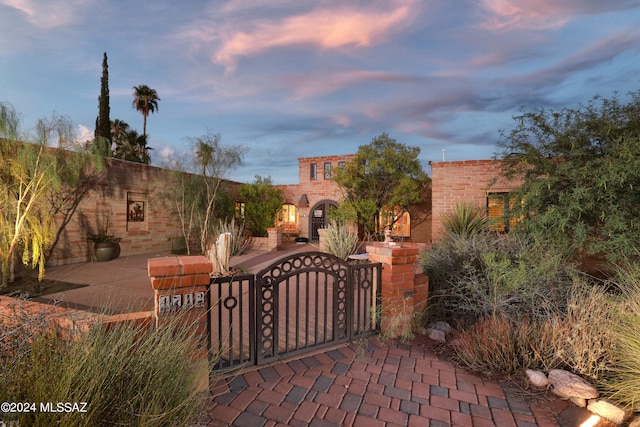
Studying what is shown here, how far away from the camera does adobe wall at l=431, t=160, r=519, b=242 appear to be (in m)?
8.48

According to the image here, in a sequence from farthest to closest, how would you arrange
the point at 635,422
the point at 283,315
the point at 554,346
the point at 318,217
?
the point at 318,217 < the point at 283,315 < the point at 554,346 < the point at 635,422

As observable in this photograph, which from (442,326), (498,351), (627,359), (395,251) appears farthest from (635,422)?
(395,251)

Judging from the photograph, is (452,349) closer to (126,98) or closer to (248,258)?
(248,258)

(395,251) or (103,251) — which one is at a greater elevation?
(395,251)

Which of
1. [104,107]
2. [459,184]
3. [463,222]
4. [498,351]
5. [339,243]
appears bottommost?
[498,351]

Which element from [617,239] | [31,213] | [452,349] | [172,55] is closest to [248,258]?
[31,213]

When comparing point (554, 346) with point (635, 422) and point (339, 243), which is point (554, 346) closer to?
point (635, 422)

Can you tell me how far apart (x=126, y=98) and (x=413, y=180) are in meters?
22.5

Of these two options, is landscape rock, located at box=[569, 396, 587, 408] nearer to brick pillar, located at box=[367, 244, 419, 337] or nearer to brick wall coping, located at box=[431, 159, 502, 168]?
brick pillar, located at box=[367, 244, 419, 337]

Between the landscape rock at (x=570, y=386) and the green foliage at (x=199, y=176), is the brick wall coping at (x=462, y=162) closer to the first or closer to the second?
the green foliage at (x=199, y=176)

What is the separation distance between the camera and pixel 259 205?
12461 mm

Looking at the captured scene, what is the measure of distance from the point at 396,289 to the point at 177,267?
2314 mm

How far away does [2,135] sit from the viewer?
17.6ft

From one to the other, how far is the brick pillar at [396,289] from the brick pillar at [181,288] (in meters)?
1.98
